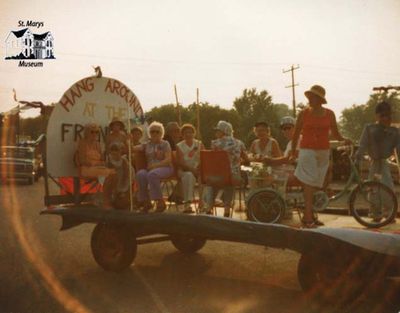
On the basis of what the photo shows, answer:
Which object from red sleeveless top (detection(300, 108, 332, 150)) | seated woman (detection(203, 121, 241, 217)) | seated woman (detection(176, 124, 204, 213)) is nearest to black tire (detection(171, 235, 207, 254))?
seated woman (detection(176, 124, 204, 213))

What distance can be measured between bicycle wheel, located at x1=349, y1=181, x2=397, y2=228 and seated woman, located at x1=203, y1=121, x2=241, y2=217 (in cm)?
133

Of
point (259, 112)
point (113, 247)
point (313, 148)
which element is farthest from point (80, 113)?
point (259, 112)

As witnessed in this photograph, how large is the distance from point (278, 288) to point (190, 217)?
113cm

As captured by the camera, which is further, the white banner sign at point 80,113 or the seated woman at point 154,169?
the white banner sign at point 80,113

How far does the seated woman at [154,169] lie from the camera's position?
5.60 metres

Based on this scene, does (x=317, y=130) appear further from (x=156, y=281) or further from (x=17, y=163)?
(x=17, y=163)

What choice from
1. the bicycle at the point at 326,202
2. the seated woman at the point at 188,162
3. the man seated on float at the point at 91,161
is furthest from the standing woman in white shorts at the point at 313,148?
the man seated on float at the point at 91,161

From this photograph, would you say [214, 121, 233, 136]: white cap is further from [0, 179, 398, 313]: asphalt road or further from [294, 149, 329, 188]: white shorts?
[0, 179, 398, 313]: asphalt road

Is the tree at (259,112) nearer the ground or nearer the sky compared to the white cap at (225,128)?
nearer the sky

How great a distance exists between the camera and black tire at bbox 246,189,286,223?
5160 millimetres

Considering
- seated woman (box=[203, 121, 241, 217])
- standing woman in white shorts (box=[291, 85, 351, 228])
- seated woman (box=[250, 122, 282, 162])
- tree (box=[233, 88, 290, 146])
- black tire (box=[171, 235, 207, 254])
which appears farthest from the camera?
tree (box=[233, 88, 290, 146])

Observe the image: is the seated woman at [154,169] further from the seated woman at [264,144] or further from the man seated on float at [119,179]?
the seated woman at [264,144]

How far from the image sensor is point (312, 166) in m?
4.72

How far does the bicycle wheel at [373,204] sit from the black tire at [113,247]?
2455mm
